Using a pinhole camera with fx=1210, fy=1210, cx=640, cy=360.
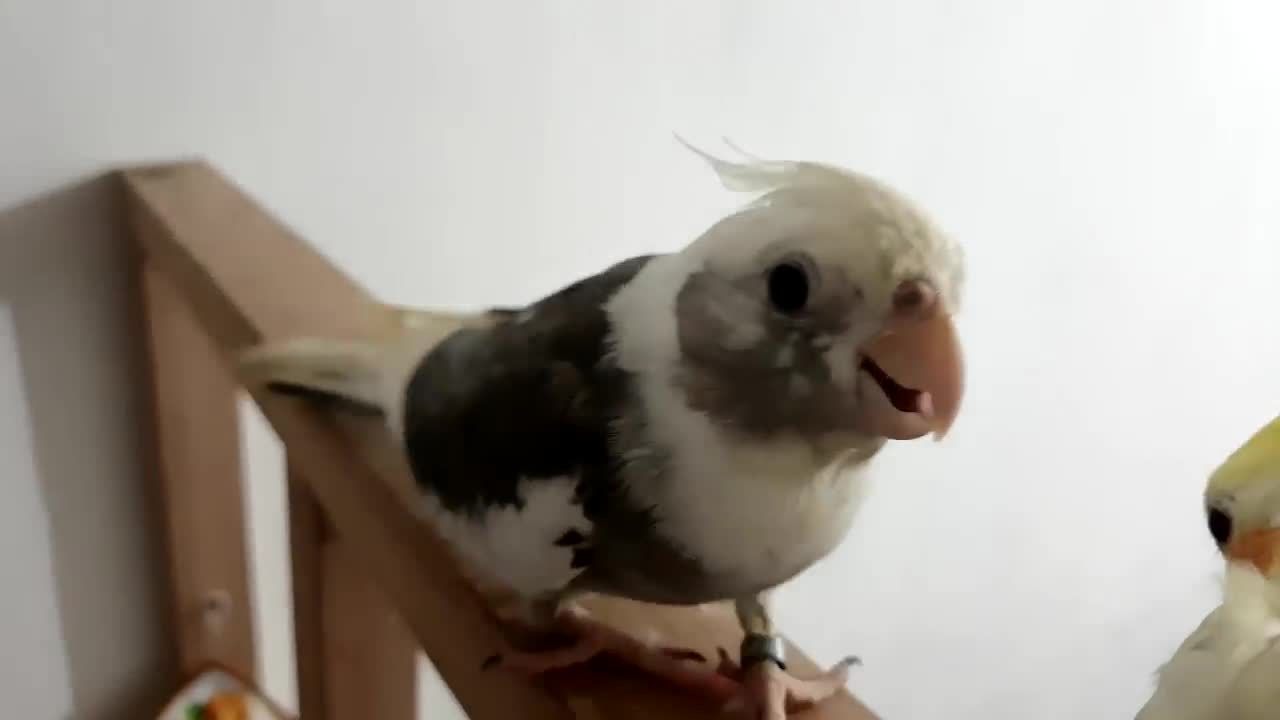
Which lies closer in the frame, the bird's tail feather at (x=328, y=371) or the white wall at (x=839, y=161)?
the bird's tail feather at (x=328, y=371)

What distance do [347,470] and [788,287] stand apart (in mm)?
284

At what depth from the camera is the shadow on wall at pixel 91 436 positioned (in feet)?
2.31

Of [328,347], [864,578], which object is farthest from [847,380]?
[864,578]

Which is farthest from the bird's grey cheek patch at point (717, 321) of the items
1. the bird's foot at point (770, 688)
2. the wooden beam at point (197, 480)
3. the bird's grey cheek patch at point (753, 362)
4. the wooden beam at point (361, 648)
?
the wooden beam at point (197, 480)

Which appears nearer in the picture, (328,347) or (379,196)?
(328,347)

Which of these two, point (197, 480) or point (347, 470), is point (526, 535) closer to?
point (347, 470)

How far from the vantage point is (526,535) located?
0.40 meters

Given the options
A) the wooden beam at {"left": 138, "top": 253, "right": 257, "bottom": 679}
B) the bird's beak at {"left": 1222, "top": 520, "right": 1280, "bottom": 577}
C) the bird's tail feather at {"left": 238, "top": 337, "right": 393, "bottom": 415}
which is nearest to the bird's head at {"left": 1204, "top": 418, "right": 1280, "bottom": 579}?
the bird's beak at {"left": 1222, "top": 520, "right": 1280, "bottom": 577}

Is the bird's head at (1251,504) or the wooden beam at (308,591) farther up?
the bird's head at (1251,504)

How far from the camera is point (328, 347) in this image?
536 mm

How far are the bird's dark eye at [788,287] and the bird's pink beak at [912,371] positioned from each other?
22mm

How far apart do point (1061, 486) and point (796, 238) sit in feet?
3.06

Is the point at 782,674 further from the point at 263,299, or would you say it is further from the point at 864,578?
the point at 864,578

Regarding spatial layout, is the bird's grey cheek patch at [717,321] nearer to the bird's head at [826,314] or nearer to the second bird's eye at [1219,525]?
the bird's head at [826,314]
